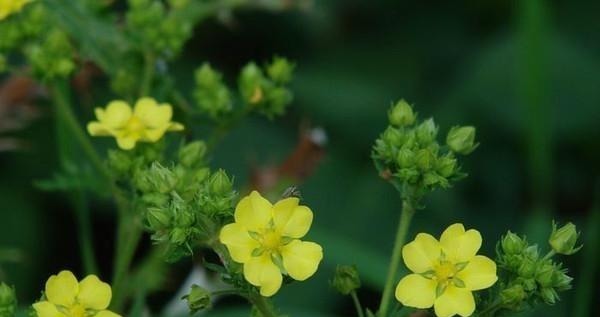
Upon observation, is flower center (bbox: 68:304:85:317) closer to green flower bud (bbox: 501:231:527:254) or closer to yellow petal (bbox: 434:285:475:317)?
yellow petal (bbox: 434:285:475:317)

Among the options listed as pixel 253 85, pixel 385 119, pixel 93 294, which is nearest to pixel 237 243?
pixel 93 294

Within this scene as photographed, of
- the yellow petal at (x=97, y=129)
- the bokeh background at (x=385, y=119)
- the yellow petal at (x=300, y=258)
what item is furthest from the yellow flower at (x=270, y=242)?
the bokeh background at (x=385, y=119)

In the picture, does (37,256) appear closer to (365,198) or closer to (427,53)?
(365,198)

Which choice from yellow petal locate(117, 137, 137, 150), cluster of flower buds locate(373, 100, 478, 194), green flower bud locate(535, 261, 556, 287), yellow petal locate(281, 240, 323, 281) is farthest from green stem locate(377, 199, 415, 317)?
yellow petal locate(117, 137, 137, 150)

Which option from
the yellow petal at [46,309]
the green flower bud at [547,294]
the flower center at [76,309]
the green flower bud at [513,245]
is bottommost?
the yellow petal at [46,309]

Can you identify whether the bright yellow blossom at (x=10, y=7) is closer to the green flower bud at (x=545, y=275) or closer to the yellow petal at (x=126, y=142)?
the yellow petal at (x=126, y=142)

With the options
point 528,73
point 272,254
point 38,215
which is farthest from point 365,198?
point 272,254
